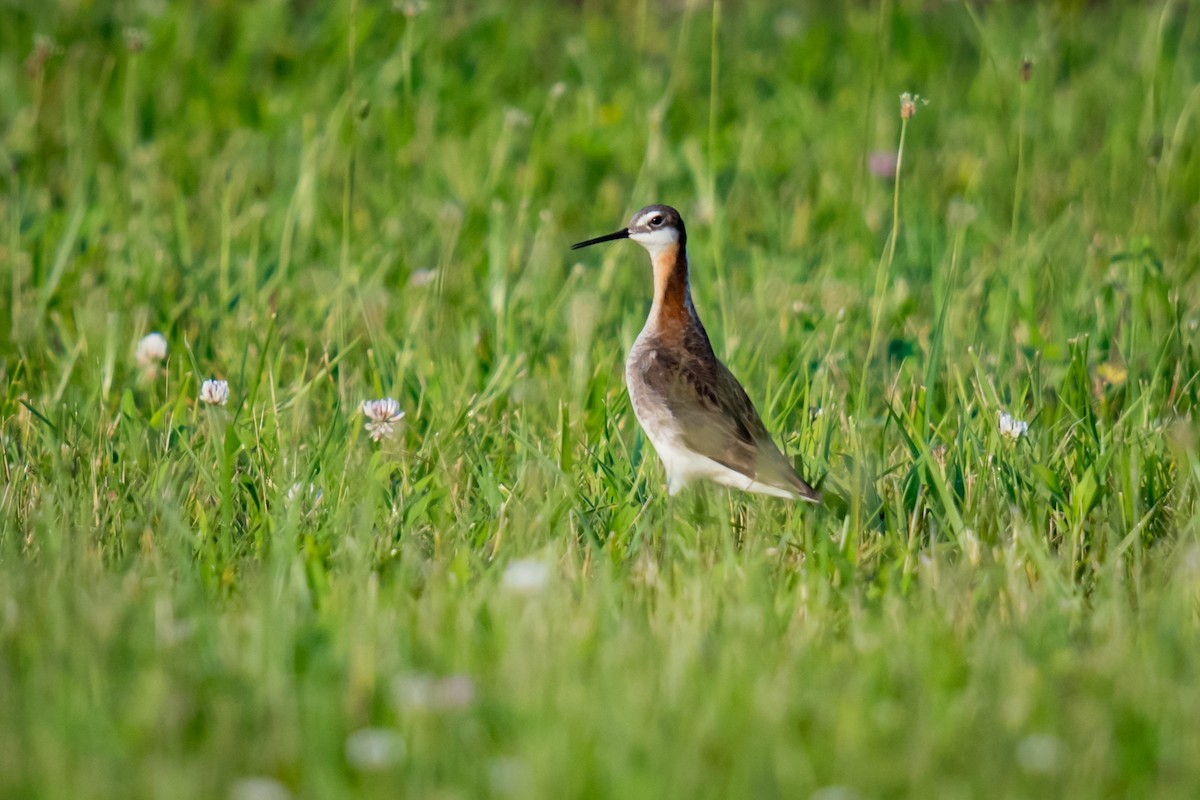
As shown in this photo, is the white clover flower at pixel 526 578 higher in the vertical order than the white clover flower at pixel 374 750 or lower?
lower

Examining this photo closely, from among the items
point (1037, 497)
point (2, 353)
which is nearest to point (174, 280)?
point (2, 353)

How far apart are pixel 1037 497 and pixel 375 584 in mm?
1599

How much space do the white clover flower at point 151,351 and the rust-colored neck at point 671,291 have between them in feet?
4.81

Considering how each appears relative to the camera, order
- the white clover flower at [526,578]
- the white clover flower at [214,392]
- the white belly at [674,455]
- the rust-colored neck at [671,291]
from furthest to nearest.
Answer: the rust-colored neck at [671,291] < the white clover flower at [214,392] < the white belly at [674,455] < the white clover flower at [526,578]

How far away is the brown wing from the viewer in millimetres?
3654

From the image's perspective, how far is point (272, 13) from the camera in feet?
26.1

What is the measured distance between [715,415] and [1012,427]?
79 centimetres

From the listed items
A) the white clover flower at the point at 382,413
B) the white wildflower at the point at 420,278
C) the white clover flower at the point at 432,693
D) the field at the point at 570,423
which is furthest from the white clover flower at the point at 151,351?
the white clover flower at the point at 432,693

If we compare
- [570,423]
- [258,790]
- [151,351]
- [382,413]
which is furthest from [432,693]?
[151,351]

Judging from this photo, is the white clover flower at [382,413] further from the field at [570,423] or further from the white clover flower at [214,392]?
the white clover flower at [214,392]

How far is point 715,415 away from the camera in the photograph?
3887mm

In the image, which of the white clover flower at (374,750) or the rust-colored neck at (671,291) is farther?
the rust-colored neck at (671,291)

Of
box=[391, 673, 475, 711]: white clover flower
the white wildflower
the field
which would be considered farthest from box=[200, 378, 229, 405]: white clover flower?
box=[391, 673, 475, 711]: white clover flower

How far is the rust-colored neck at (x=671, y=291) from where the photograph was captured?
14.3 feet
